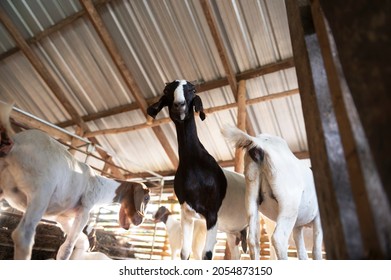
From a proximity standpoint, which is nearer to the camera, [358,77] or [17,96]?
[358,77]

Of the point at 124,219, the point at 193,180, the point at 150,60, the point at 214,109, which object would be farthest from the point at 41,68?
the point at 193,180

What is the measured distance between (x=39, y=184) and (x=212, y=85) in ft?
17.2

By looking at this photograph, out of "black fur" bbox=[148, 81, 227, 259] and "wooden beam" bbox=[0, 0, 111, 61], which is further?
"wooden beam" bbox=[0, 0, 111, 61]

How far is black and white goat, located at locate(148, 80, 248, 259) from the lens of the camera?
258cm

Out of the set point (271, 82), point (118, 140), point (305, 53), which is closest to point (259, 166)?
point (305, 53)

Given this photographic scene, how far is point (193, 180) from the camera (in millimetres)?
2590

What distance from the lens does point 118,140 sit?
8.87 metres

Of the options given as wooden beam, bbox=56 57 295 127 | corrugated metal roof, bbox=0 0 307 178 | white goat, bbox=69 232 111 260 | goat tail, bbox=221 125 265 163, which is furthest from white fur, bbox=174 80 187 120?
wooden beam, bbox=56 57 295 127

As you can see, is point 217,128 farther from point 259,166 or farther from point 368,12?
point 368,12

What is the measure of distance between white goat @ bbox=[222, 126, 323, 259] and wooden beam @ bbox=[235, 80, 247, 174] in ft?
7.47

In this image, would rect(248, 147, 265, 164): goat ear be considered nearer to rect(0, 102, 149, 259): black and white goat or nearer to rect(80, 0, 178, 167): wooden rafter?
rect(0, 102, 149, 259): black and white goat

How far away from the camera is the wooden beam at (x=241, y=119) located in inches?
204

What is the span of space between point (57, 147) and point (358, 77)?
2.30 m
